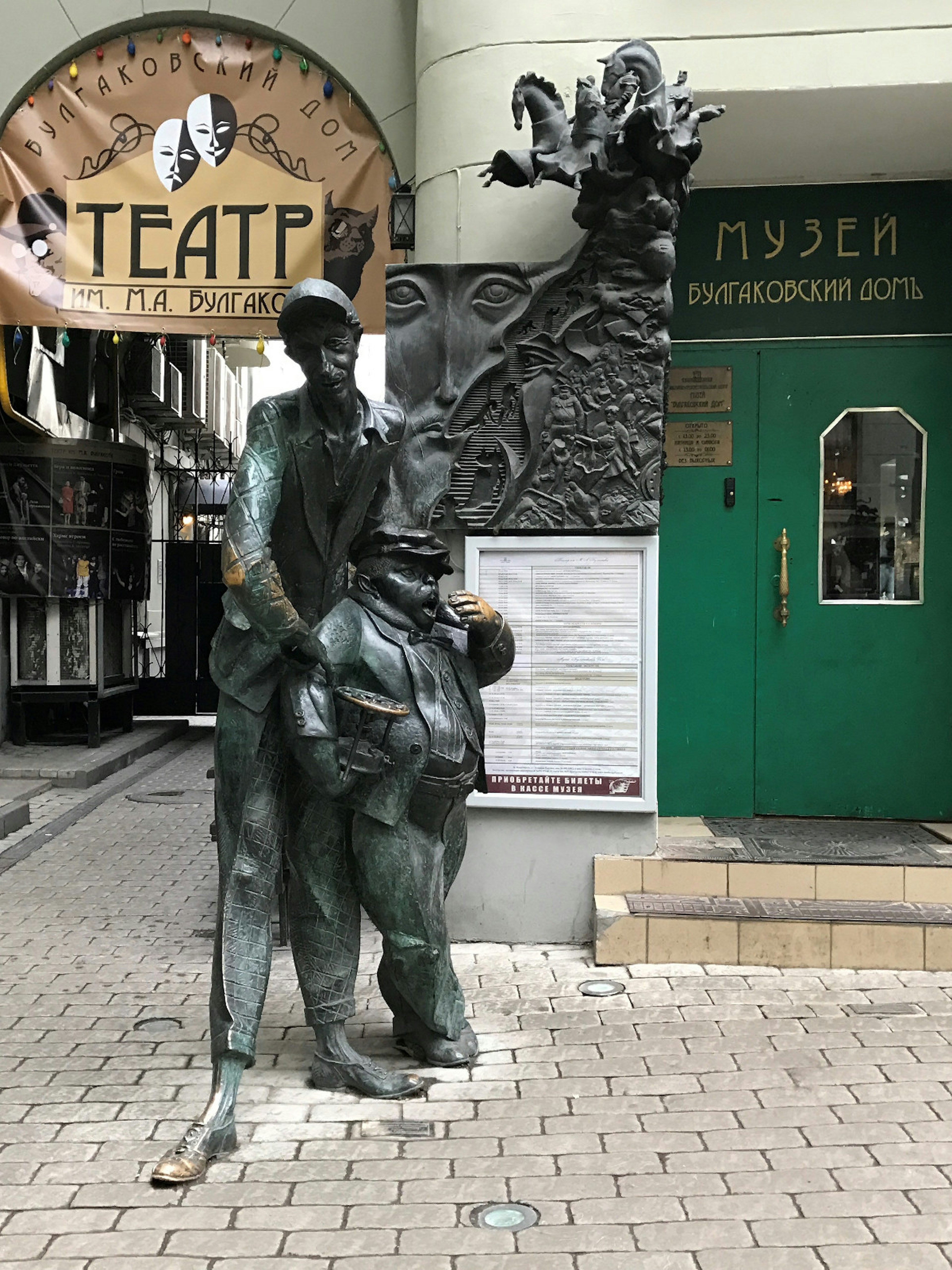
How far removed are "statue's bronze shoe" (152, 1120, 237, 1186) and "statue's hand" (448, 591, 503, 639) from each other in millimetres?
1654

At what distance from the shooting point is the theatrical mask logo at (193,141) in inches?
261

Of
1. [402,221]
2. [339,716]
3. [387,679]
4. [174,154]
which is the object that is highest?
[174,154]

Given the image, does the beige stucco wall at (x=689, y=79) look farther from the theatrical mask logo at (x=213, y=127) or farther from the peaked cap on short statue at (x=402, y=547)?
the peaked cap on short statue at (x=402, y=547)

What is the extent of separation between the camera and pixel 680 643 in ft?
22.1

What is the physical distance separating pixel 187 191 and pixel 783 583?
11.9ft

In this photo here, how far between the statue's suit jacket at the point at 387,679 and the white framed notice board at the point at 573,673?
4.99 feet

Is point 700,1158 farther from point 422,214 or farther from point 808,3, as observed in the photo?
point 808,3

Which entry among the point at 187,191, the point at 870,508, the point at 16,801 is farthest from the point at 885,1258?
the point at 16,801

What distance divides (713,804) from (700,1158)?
3251mm

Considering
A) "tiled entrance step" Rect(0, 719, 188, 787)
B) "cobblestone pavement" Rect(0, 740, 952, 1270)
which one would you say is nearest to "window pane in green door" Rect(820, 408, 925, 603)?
"cobblestone pavement" Rect(0, 740, 952, 1270)

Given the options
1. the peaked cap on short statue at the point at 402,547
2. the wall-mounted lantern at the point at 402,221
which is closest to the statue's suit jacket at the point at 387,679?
the peaked cap on short statue at the point at 402,547

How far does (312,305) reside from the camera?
12.2 feet

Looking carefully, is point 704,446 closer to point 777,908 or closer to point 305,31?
point 777,908

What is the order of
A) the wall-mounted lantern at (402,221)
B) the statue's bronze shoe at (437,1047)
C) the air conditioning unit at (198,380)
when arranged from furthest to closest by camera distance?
the air conditioning unit at (198,380) → the wall-mounted lantern at (402,221) → the statue's bronze shoe at (437,1047)
